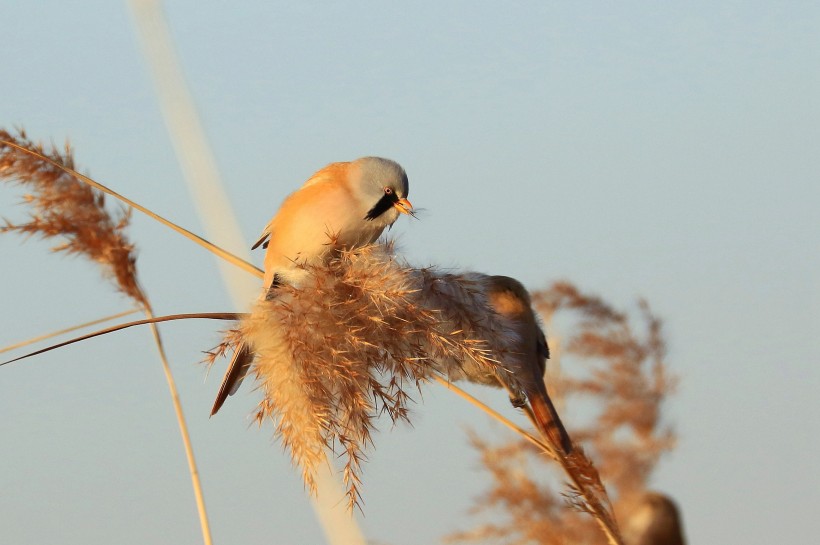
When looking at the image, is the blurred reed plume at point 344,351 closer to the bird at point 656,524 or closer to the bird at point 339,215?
the bird at point 339,215

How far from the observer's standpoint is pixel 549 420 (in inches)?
102

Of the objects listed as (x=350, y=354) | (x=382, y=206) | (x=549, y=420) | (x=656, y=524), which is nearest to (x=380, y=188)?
(x=382, y=206)

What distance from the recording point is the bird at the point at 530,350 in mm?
2532

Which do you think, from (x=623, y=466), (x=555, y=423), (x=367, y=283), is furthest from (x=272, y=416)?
(x=623, y=466)

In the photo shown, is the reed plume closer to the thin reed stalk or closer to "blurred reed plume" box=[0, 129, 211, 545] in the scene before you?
"blurred reed plume" box=[0, 129, 211, 545]

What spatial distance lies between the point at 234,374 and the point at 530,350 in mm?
1189

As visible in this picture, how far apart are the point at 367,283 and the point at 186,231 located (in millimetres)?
567

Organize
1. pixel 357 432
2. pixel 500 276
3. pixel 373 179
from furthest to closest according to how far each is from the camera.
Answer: pixel 500 276 → pixel 373 179 → pixel 357 432

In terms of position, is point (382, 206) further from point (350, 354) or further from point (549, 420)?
point (549, 420)

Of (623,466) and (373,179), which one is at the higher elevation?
(373,179)

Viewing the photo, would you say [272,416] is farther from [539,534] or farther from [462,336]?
[539,534]

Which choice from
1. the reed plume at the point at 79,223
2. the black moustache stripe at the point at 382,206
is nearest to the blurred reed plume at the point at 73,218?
the reed plume at the point at 79,223

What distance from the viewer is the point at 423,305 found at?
1888 mm

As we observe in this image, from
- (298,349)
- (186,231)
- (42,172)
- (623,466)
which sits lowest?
(623,466)
